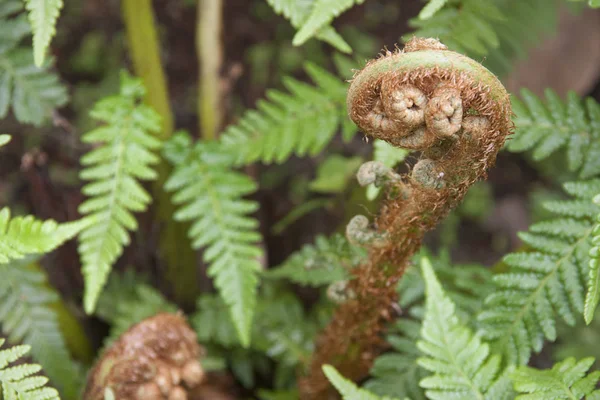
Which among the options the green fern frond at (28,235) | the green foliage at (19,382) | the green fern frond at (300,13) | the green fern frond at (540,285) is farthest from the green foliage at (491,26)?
the green foliage at (19,382)

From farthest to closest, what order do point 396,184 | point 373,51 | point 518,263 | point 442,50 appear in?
point 373,51
point 518,263
point 396,184
point 442,50

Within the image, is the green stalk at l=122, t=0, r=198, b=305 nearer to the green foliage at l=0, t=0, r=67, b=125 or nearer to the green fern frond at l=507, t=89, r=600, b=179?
the green foliage at l=0, t=0, r=67, b=125

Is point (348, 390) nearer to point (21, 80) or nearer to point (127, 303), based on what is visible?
point (127, 303)

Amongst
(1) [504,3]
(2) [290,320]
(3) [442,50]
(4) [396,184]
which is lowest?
(2) [290,320]

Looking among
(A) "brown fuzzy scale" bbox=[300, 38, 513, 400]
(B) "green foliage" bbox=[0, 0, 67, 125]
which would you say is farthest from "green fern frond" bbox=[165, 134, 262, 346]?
(A) "brown fuzzy scale" bbox=[300, 38, 513, 400]

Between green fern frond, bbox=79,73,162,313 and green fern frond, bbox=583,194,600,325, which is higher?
green fern frond, bbox=79,73,162,313

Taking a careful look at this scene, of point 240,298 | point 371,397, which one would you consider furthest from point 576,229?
point 240,298

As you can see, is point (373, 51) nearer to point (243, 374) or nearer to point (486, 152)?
point (243, 374)

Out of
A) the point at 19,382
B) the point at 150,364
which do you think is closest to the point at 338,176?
the point at 150,364
